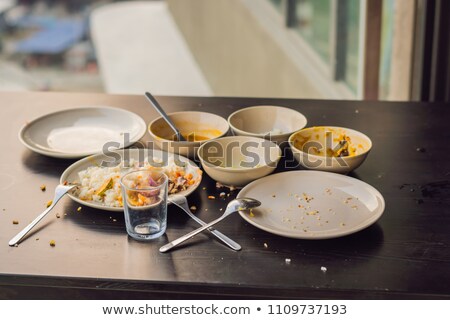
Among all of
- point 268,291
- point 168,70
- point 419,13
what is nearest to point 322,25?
point 419,13

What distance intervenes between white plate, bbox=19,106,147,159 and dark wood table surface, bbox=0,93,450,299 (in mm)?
106

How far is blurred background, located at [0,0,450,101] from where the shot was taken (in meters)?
2.38

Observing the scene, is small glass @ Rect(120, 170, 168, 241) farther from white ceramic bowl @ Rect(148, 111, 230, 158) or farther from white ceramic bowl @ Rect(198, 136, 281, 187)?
white ceramic bowl @ Rect(148, 111, 230, 158)

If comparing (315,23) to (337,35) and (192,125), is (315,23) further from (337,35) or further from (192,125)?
(192,125)

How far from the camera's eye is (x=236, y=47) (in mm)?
4410

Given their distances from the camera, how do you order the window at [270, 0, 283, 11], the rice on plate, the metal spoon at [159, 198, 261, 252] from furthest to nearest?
the window at [270, 0, 283, 11] → the rice on plate → the metal spoon at [159, 198, 261, 252]

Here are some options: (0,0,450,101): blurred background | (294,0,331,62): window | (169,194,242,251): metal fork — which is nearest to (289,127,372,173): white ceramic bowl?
(169,194,242,251): metal fork

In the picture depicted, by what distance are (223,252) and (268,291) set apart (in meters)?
0.12

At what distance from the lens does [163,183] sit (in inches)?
45.5

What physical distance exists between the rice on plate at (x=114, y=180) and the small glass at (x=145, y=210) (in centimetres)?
8

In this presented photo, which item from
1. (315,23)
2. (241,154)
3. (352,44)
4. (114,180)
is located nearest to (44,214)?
(114,180)

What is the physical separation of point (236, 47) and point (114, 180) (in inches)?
128

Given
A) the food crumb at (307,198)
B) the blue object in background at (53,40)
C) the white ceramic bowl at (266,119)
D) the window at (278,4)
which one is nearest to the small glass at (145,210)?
the food crumb at (307,198)

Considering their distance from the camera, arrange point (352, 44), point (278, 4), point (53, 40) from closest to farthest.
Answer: point (352, 44), point (278, 4), point (53, 40)
